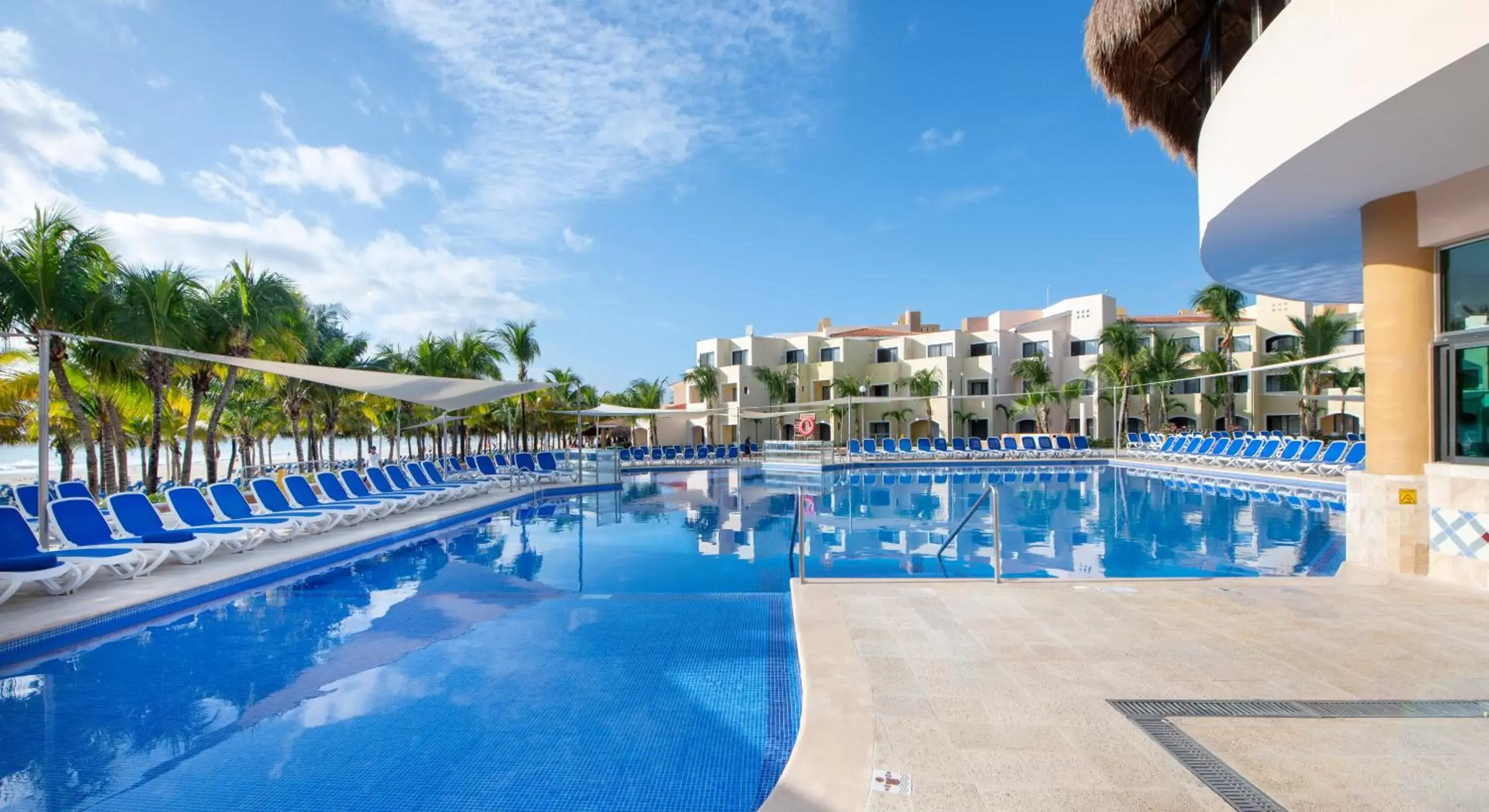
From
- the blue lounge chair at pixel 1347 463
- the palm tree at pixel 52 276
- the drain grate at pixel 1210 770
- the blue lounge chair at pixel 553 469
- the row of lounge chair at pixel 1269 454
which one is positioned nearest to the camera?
the drain grate at pixel 1210 770

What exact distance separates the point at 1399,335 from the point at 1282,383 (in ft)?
101

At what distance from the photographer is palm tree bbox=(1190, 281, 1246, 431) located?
93.4ft

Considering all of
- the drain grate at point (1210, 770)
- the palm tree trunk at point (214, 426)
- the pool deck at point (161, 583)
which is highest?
the palm tree trunk at point (214, 426)

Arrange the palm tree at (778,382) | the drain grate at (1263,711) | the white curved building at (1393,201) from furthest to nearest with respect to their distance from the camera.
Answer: the palm tree at (778,382) → the white curved building at (1393,201) → the drain grate at (1263,711)

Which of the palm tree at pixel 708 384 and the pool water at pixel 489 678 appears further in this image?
the palm tree at pixel 708 384

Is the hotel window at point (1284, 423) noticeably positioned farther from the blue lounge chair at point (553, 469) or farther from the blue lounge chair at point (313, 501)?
the blue lounge chair at point (313, 501)

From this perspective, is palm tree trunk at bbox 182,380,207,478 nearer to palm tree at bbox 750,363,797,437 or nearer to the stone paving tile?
the stone paving tile

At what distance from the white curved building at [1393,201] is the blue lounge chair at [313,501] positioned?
11.4 meters

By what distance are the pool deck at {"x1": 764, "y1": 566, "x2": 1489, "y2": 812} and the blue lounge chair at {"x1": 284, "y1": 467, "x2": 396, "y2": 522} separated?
7.88m

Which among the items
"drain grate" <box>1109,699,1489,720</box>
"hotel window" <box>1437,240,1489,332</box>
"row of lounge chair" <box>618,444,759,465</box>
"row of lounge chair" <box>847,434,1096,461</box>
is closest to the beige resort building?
"row of lounge chair" <box>618,444,759,465</box>

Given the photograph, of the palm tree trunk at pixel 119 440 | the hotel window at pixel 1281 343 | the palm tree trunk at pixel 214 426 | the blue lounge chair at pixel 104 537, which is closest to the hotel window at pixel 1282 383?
the hotel window at pixel 1281 343

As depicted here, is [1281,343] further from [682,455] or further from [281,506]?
[281,506]

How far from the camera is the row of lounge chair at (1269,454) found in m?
15.9

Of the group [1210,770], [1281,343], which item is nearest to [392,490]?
[1210,770]
